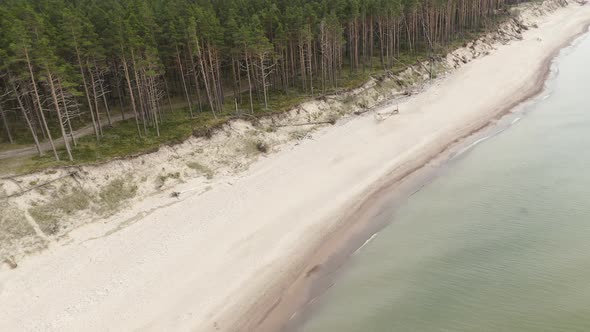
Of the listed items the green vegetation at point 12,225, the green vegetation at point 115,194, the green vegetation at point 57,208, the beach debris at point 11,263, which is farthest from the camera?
the green vegetation at point 115,194

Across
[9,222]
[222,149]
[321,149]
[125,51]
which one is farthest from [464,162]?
[9,222]

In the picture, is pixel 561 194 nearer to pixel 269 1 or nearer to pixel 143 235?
pixel 143 235

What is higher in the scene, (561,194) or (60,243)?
(60,243)

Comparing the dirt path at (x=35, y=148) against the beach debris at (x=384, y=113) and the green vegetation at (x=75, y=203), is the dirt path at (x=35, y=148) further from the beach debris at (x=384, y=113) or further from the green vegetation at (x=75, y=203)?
the beach debris at (x=384, y=113)

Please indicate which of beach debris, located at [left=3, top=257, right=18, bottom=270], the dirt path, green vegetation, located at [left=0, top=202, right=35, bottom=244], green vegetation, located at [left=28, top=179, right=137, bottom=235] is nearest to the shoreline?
green vegetation, located at [left=28, top=179, right=137, bottom=235]

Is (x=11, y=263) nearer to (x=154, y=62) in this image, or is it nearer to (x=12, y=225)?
(x=12, y=225)

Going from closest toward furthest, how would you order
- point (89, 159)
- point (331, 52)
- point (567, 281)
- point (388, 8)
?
point (567, 281), point (89, 159), point (331, 52), point (388, 8)

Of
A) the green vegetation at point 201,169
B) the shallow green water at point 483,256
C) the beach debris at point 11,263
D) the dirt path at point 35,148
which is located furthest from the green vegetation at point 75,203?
the shallow green water at point 483,256
